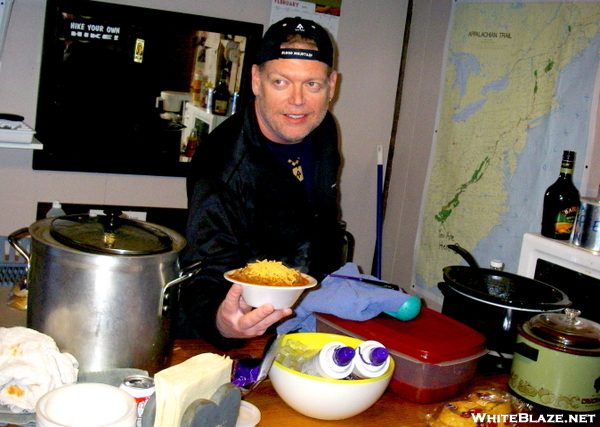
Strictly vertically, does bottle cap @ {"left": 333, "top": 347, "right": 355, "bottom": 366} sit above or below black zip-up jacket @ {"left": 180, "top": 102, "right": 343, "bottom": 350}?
below

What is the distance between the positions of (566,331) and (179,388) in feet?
2.86

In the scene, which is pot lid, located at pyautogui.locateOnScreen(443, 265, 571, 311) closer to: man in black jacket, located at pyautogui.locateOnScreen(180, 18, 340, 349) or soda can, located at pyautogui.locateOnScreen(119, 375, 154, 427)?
man in black jacket, located at pyautogui.locateOnScreen(180, 18, 340, 349)

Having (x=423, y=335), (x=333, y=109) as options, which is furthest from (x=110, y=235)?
(x=333, y=109)

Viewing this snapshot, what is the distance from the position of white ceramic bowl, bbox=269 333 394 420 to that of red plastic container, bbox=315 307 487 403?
10 centimetres

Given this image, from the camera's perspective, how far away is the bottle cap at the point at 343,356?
121 centimetres

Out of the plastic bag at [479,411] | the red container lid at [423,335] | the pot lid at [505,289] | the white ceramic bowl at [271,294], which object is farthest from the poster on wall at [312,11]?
the plastic bag at [479,411]

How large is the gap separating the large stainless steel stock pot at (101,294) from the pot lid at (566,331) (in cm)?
80

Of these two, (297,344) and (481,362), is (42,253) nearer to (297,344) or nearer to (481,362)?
(297,344)

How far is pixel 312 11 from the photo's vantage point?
3.42 meters

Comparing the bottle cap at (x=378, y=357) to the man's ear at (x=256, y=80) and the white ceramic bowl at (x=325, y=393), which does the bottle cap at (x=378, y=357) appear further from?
the man's ear at (x=256, y=80)

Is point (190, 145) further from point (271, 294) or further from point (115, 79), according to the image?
point (271, 294)

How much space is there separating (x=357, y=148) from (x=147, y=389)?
2803mm

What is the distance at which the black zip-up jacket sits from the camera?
5.32 ft

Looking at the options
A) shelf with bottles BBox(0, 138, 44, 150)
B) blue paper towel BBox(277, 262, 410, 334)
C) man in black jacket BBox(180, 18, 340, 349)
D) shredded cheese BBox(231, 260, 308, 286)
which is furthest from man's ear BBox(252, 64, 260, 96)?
shelf with bottles BBox(0, 138, 44, 150)
